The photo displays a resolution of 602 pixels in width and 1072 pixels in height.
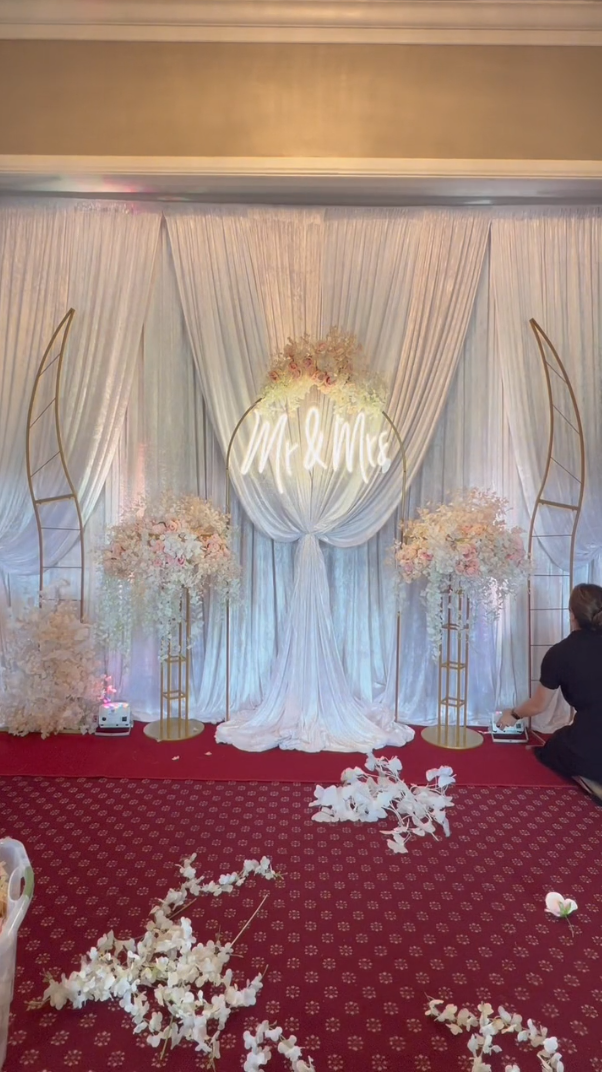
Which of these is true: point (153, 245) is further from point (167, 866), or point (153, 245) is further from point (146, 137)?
point (167, 866)

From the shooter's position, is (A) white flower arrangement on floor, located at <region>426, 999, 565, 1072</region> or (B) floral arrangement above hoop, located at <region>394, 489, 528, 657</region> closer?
(A) white flower arrangement on floor, located at <region>426, 999, 565, 1072</region>

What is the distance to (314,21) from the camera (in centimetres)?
423

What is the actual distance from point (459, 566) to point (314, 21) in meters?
3.07

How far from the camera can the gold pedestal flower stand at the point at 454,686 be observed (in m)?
4.31

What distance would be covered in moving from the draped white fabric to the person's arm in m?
0.45

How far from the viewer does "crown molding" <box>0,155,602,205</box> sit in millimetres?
4262

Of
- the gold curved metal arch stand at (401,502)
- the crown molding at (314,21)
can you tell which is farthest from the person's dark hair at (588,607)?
the crown molding at (314,21)

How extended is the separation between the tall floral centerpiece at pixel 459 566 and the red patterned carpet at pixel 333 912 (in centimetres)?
88

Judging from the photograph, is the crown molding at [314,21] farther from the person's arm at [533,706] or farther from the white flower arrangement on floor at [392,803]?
the white flower arrangement on floor at [392,803]

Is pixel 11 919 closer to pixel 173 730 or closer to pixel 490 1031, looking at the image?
pixel 490 1031

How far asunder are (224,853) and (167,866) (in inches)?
9.1

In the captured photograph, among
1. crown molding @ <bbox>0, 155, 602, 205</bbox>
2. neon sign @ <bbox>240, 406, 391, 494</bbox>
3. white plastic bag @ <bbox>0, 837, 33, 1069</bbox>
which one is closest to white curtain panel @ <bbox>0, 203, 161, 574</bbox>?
crown molding @ <bbox>0, 155, 602, 205</bbox>

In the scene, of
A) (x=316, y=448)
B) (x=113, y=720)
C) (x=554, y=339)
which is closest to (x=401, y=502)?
(x=316, y=448)

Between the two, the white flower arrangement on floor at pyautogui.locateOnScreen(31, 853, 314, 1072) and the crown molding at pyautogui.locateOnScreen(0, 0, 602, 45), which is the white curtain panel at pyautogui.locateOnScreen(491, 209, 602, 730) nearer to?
the crown molding at pyautogui.locateOnScreen(0, 0, 602, 45)
